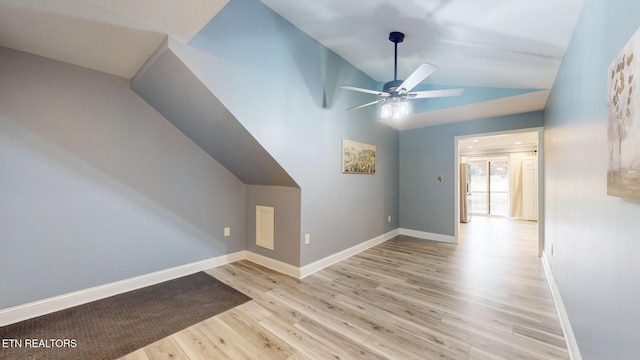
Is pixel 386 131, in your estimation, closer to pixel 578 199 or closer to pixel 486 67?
pixel 486 67

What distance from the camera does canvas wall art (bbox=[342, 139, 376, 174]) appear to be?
371 centimetres

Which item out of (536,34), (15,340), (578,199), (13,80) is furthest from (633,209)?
(13,80)

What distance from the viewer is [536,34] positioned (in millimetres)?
2047

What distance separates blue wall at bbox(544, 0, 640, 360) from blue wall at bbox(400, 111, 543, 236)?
8.26 feet

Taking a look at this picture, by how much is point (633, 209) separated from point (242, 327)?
2.45 metres

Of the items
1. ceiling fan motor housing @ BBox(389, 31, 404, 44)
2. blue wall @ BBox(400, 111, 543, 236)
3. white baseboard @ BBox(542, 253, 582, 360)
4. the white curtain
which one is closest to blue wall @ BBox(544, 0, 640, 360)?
white baseboard @ BBox(542, 253, 582, 360)

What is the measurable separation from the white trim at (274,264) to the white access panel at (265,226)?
181 millimetres

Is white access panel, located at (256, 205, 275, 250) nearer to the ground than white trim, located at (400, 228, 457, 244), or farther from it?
farther from it

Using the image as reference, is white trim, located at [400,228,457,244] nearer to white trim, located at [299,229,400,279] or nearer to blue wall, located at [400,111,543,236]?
blue wall, located at [400,111,543,236]

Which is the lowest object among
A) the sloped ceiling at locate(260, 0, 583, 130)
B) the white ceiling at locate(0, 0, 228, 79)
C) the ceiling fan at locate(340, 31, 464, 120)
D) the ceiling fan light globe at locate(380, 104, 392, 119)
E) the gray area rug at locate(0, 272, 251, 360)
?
the gray area rug at locate(0, 272, 251, 360)

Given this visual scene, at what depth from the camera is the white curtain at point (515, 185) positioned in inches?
293

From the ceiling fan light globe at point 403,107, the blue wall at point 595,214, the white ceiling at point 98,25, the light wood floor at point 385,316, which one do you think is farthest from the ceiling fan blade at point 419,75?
the light wood floor at point 385,316

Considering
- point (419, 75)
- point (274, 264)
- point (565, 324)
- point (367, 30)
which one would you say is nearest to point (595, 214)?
point (565, 324)

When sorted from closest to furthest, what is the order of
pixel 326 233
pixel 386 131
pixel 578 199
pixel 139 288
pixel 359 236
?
pixel 578 199, pixel 139 288, pixel 326 233, pixel 359 236, pixel 386 131
